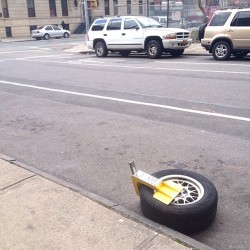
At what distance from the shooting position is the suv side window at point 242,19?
44.0ft

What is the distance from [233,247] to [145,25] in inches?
580

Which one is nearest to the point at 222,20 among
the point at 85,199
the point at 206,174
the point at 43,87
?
the point at 43,87

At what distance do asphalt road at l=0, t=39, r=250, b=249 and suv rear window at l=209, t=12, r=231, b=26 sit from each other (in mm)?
3728

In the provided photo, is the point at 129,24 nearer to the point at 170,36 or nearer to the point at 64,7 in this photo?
the point at 170,36

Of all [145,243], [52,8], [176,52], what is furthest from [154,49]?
[52,8]

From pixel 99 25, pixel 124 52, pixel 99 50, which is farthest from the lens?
pixel 99 50

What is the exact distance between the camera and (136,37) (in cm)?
1656

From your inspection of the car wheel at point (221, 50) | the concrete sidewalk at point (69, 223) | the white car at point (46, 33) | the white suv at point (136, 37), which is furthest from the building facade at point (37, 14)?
the concrete sidewalk at point (69, 223)

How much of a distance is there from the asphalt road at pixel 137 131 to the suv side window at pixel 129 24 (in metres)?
6.31

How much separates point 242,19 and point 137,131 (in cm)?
959

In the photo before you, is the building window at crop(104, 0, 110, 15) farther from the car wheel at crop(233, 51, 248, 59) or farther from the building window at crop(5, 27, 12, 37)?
the car wheel at crop(233, 51, 248, 59)

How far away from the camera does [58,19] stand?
165 ft

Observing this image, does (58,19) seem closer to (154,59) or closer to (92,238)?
(154,59)

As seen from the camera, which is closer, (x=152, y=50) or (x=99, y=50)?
(x=152, y=50)
